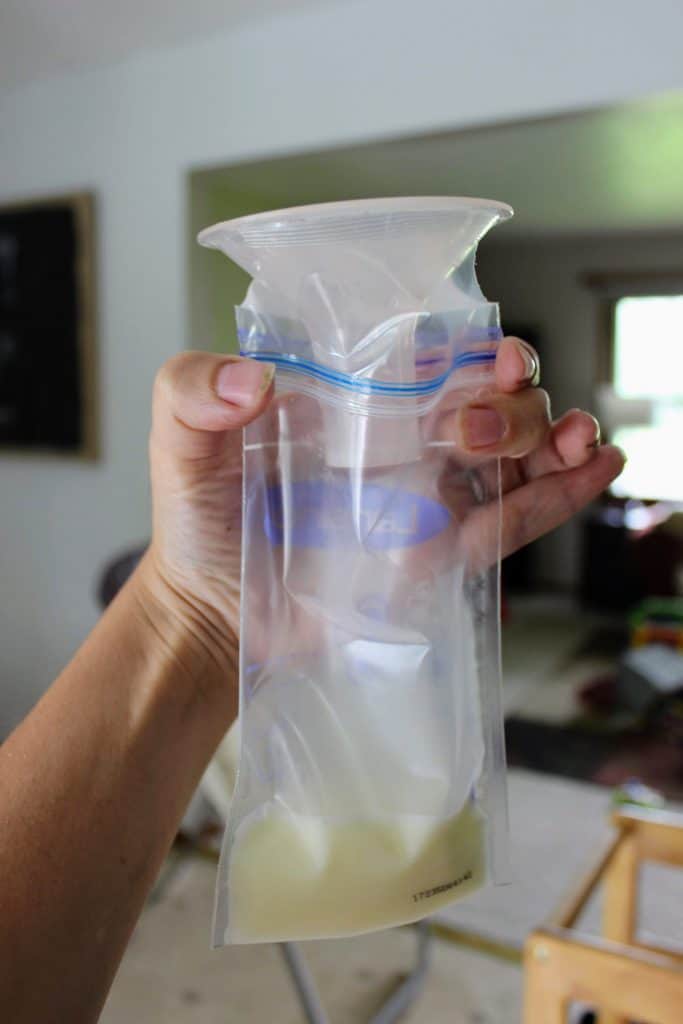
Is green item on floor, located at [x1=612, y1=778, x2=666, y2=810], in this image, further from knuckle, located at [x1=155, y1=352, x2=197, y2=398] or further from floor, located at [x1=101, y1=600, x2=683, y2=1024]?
knuckle, located at [x1=155, y1=352, x2=197, y2=398]

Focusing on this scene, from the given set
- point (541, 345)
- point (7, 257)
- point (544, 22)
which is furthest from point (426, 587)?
point (541, 345)

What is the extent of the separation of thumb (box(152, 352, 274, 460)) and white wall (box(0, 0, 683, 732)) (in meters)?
1.62

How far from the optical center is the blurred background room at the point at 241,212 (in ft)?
6.38

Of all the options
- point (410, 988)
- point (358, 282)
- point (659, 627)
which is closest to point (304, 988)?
point (410, 988)

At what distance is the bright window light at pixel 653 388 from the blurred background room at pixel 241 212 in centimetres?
173

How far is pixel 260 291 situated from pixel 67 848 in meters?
0.35

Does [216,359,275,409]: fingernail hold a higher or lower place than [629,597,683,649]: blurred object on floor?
higher

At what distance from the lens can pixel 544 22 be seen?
1909mm

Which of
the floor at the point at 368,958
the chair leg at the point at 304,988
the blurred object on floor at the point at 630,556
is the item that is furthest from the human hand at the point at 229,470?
the blurred object on floor at the point at 630,556

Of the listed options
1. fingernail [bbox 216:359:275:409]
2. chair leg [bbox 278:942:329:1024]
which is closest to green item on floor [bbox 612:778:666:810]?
chair leg [bbox 278:942:329:1024]

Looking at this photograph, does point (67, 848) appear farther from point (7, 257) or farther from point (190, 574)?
point (7, 257)

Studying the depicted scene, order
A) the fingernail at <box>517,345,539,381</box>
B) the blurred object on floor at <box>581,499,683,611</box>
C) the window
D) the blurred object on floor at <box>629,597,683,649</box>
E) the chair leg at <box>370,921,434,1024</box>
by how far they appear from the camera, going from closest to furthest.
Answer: the fingernail at <box>517,345,539,381</box> < the chair leg at <box>370,921,434,1024</box> < the blurred object on floor at <box>629,597,683,649</box> < the blurred object on floor at <box>581,499,683,611</box> < the window

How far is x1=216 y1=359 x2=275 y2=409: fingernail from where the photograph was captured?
0.51 meters

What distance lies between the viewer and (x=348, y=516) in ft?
1.80
